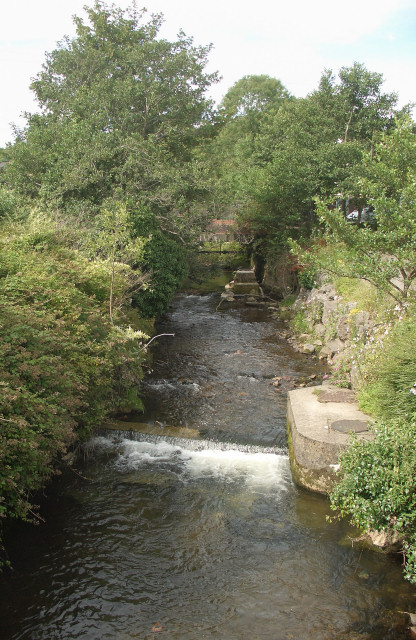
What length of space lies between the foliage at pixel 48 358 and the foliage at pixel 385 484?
13.3ft

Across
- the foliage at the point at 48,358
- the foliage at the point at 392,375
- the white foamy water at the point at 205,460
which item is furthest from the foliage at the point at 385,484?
the foliage at the point at 48,358

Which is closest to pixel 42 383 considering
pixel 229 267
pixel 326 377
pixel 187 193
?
pixel 326 377

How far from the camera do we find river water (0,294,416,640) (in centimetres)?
527

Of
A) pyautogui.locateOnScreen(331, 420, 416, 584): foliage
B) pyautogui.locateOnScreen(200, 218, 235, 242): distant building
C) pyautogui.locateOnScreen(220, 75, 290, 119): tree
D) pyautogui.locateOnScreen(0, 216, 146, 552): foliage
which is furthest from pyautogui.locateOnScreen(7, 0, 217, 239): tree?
pyautogui.locateOnScreen(220, 75, 290, 119): tree

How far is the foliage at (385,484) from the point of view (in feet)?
17.3

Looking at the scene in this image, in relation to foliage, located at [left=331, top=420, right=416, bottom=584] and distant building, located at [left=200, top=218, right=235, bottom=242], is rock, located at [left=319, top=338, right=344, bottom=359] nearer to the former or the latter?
foliage, located at [left=331, top=420, right=416, bottom=584]

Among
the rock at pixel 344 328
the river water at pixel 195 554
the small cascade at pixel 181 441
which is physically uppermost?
the rock at pixel 344 328

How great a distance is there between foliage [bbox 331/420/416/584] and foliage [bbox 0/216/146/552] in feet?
13.3

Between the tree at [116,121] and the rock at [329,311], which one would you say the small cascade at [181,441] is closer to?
the rock at [329,311]

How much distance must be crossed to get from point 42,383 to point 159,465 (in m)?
3.24

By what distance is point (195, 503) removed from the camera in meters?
7.52

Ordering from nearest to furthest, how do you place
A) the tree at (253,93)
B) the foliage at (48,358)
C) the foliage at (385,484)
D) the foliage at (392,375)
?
the foliage at (385,484) → the foliage at (48,358) → the foliage at (392,375) → the tree at (253,93)

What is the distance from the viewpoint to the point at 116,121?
18.8m

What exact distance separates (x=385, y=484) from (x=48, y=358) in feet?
16.2
